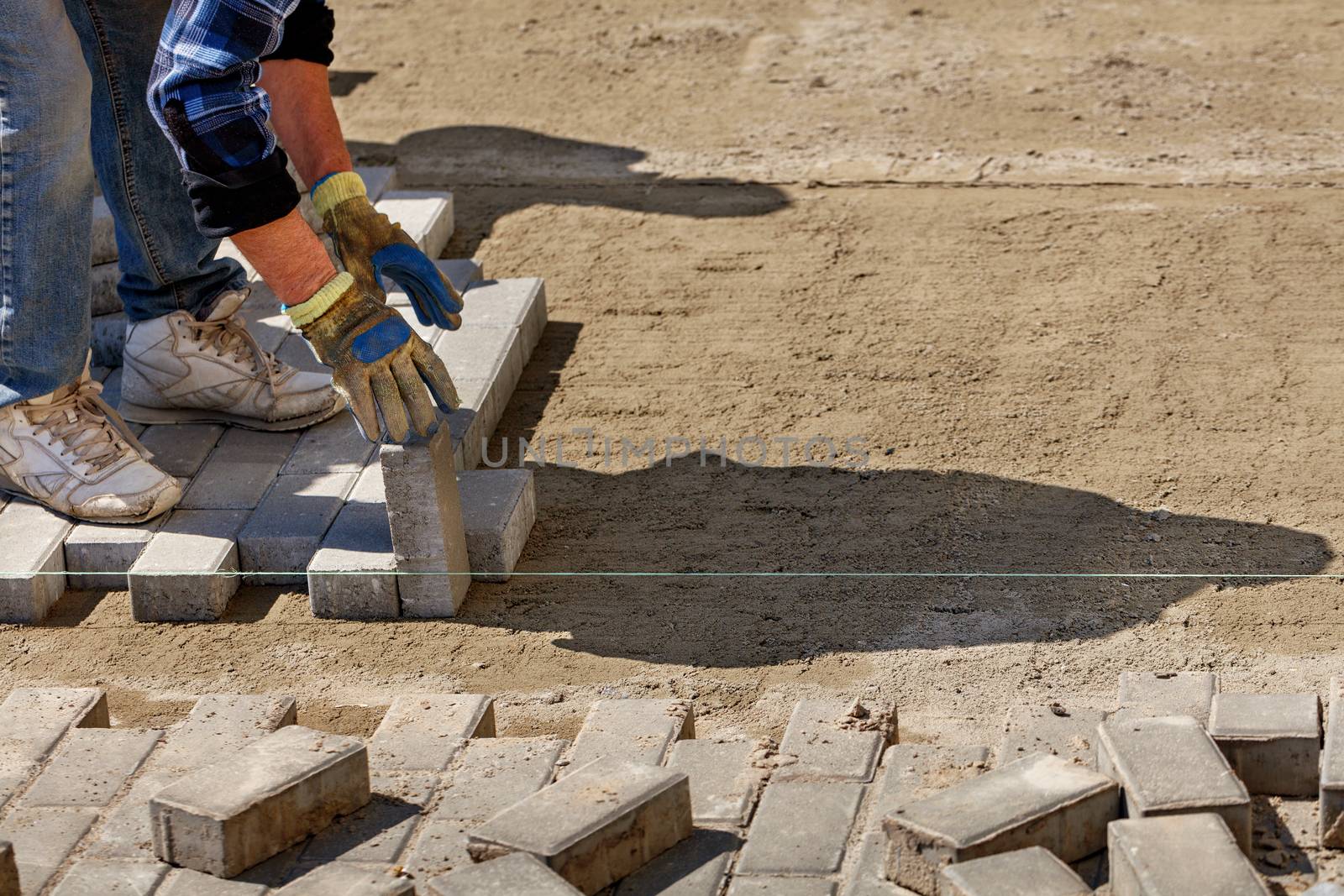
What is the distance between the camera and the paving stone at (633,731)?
316 cm

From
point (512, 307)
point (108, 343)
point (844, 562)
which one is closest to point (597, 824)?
point (844, 562)

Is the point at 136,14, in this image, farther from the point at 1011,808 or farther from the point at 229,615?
the point at 1011,808

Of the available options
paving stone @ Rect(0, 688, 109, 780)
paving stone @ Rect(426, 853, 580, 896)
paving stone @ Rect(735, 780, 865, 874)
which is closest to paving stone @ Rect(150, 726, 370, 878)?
paving stone @ Rect(426, 853, 580, 896)

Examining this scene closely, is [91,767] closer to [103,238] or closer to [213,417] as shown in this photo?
[213,417]

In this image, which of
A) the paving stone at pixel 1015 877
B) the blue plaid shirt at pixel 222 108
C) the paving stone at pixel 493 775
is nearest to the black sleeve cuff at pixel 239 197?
the blue plaid shirt at pixel 222 108

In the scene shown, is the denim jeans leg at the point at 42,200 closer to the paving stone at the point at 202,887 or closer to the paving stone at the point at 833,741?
the paving stone at the point at 202,887

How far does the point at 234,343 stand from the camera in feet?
15.5

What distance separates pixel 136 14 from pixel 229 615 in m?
1.66

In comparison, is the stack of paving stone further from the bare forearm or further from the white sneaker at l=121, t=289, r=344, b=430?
the bare forearm

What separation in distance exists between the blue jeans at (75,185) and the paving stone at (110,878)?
1.74 meters

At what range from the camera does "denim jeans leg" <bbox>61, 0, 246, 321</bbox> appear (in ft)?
14.3

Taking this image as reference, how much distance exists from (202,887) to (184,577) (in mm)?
1374

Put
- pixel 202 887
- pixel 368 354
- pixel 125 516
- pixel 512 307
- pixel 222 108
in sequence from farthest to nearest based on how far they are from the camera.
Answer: pixel 512 307
pixel 125 516
pixel 368 354
pixel 222 108
pixel 202 887

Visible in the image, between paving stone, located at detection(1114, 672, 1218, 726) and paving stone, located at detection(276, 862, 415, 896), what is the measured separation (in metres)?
1.43
